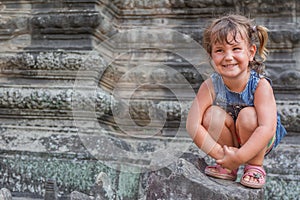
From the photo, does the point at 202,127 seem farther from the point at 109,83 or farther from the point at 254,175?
the point at 109,83

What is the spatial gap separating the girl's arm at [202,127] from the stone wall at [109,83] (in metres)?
0.82

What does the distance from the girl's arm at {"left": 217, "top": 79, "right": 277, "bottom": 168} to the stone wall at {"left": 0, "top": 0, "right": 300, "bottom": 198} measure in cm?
89

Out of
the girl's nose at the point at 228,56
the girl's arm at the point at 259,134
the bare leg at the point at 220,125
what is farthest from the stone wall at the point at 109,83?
the girl's nose at the point at 228,56

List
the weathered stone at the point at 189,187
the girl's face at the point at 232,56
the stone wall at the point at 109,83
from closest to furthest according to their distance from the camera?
the weathered stone at the point at 189,187
the girl's face at the point at 232,56
the stone wall at the point at 109,83

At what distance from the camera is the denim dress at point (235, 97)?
1896 mm

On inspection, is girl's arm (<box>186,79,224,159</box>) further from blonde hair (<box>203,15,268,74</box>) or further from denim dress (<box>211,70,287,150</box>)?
blonde hair (<box>203,15,268,74</box>)

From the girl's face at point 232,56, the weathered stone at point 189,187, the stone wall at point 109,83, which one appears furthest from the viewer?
the stone wall at point 109,83

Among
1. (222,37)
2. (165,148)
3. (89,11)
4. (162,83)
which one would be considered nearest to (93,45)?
(89,11)

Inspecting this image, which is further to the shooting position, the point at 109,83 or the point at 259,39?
the point at 109,83

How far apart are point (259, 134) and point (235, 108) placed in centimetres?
20

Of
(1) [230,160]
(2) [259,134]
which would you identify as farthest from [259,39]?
(1) [230,160]

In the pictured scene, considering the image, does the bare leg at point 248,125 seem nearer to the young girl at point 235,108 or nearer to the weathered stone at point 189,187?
the young girl at point 235,108

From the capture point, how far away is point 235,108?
1.94 m

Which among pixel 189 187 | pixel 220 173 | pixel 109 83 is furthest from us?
pixel 109 83
